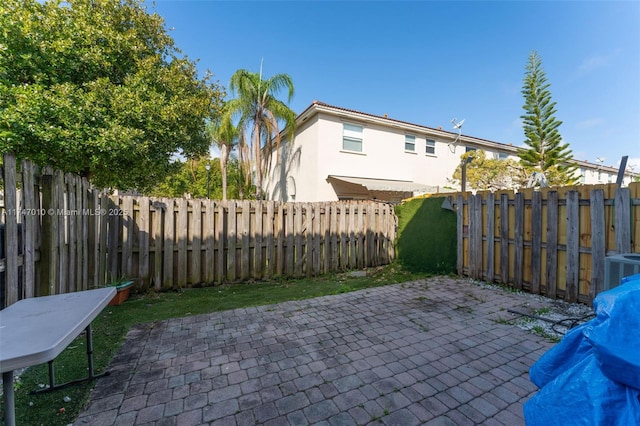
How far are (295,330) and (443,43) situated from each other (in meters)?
12.4

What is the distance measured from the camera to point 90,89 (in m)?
6.72

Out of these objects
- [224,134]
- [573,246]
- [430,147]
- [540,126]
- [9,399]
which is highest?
[540,126]

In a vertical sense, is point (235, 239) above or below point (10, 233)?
below

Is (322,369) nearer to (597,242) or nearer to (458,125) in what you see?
(597,242)

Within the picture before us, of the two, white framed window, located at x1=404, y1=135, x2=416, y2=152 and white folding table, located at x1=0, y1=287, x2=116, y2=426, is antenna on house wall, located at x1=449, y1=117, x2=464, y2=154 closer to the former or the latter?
white framed window, located at x1=404, y1=135, x2=416, y2=152

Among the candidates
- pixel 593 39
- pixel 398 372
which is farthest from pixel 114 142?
pixel 593 39

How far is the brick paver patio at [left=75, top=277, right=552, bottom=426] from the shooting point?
2123 mm

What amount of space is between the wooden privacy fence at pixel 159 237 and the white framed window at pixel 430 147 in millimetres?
9067

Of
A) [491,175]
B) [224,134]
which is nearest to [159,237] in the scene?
[224,134]

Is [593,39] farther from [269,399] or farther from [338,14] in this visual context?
[269,399]

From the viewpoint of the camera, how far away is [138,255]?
214 inches

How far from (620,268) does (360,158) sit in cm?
1070

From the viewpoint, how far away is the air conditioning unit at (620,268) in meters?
3.28

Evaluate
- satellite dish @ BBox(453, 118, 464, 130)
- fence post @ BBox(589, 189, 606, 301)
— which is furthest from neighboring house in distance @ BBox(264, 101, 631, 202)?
fence post @ BBox(589, 189, 606, 301)
